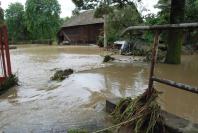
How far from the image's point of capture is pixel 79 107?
5656 mm

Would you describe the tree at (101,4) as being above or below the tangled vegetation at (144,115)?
above

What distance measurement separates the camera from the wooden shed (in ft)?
131

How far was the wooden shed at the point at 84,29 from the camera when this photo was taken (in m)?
39.9

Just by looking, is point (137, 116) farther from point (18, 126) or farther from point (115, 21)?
point (115, 21)

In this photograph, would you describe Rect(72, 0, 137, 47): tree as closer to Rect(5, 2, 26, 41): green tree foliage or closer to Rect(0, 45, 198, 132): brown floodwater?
Rect(0, 45, 198, 132): brown floodwater

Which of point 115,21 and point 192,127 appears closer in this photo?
point 192,127

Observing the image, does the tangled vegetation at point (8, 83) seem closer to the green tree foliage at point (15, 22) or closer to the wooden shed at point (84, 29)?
the wooden shed at point (84, 29)

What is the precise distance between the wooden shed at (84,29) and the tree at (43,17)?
9657 mm

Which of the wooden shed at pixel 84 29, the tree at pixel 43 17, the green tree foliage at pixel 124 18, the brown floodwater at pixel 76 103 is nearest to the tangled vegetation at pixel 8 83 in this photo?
the brown floodwater at pixel 76 103

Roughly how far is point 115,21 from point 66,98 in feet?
59.9

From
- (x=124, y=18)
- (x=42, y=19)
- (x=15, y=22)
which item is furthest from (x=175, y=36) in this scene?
(x=15, y=22)

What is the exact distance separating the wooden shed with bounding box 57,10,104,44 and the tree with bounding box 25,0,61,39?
966 cm

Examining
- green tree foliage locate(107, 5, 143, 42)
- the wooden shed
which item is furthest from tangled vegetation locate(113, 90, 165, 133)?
the wooden shed

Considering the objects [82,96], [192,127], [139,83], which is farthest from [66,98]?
[192,127]
